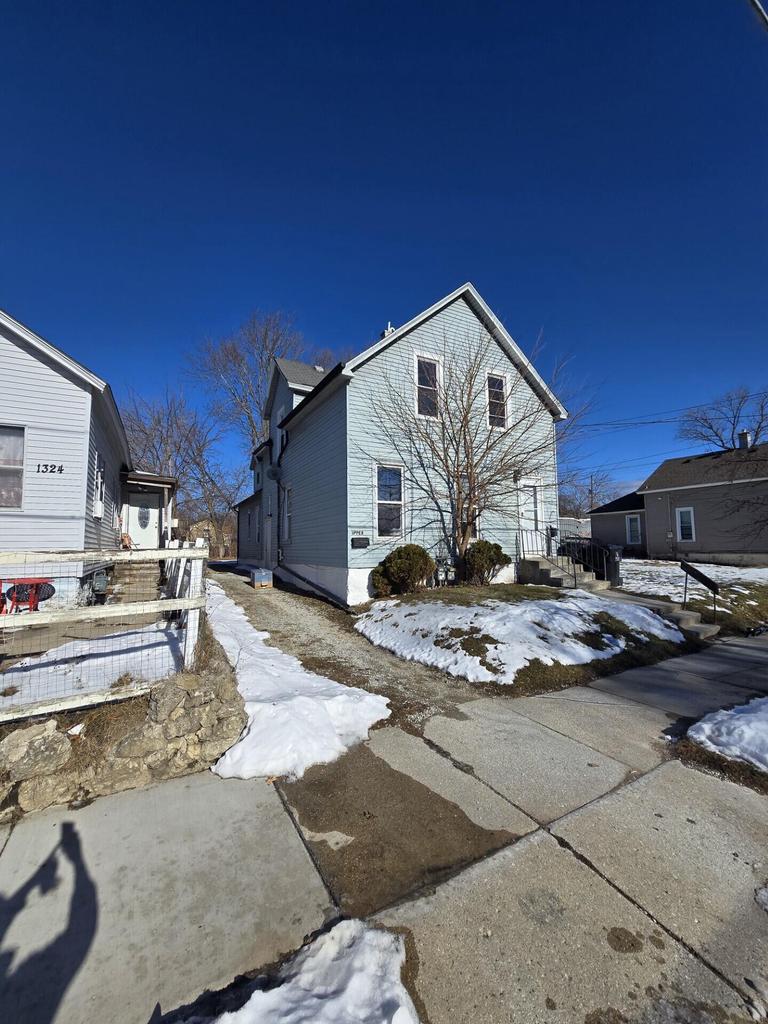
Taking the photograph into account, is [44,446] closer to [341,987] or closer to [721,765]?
[341,987]

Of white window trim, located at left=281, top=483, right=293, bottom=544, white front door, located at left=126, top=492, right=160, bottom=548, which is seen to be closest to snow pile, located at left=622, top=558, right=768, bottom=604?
white window trim, located at left=281, top=483, right=293, bottom=544

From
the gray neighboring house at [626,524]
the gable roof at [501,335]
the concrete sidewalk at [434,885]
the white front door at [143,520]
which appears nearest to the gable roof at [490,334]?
the gable roof at [501,335]

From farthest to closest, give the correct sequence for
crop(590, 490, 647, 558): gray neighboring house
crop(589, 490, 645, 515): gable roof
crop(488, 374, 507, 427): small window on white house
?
crop(589, 490, 645, 515): gable roof < crop(590, 490, 647, 558): gray neighboring house < crop(488, 374, 507, 427): small window on white house

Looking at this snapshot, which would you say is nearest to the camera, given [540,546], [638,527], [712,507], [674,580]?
[674,580]

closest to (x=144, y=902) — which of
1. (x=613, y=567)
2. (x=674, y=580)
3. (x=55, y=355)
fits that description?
(x=55, y=355)

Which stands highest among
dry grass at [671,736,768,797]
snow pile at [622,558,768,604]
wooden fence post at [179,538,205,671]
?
wooden fence post at [179,538,205,671]

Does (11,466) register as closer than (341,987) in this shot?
No

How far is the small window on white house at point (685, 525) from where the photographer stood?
22.4m

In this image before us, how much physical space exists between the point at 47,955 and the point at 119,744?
4.85 feet

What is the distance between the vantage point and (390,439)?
11250mm

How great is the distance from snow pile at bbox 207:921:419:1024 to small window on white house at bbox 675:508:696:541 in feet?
84.4

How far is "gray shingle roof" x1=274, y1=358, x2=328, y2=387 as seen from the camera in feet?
49.7

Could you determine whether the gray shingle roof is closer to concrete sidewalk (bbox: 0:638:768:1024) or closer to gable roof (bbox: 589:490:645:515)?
concrete sidewalk (bbox: 0:638:768:1024)

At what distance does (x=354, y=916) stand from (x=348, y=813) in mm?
832
